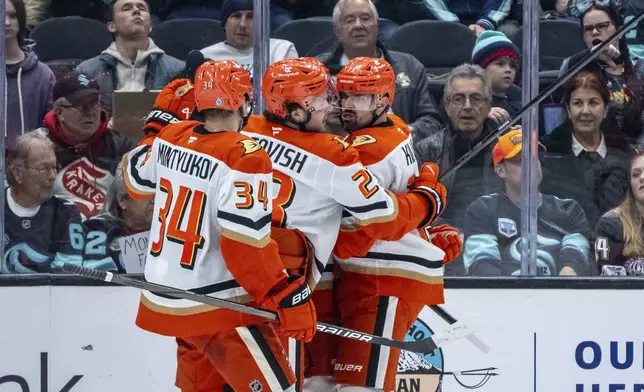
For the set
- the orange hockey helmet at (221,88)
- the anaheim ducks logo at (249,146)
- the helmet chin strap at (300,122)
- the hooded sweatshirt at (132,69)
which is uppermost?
the hooded sweatshirt at (132,69)

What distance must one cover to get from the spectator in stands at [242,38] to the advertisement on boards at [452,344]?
0.91m

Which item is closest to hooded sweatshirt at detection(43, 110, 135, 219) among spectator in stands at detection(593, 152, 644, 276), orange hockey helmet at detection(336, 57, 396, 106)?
orange hockey helmet at detection(336, 57, 396, 106)

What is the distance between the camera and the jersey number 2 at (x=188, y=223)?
3.36 metres

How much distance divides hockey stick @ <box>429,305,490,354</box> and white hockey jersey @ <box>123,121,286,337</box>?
2.97ft

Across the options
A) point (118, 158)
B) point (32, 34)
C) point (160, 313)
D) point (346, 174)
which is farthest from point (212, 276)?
point (32, 34)

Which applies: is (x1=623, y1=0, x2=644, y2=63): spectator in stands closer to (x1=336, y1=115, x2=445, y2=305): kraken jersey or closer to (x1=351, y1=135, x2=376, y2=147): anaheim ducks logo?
(x1=336, y1=115, x2=445, y2=305): kraken jersey

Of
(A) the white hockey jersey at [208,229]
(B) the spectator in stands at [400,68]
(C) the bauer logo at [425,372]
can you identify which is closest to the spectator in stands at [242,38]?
(B) the spectator in stands at [400,68]

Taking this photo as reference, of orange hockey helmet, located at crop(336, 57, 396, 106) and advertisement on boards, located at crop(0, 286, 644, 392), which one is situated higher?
orange hockey helmet, located at crop(336, 57, 396, 106)

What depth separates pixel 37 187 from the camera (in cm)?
448

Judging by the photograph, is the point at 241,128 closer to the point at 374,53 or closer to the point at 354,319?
the point at 354,319

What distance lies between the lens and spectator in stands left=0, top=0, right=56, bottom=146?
4457 millimetres

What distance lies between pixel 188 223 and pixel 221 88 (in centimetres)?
37

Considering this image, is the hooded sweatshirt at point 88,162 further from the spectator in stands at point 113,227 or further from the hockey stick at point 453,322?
the hockey stick at point 453,322

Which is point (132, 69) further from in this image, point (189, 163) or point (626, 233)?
A: point (626, 233)
